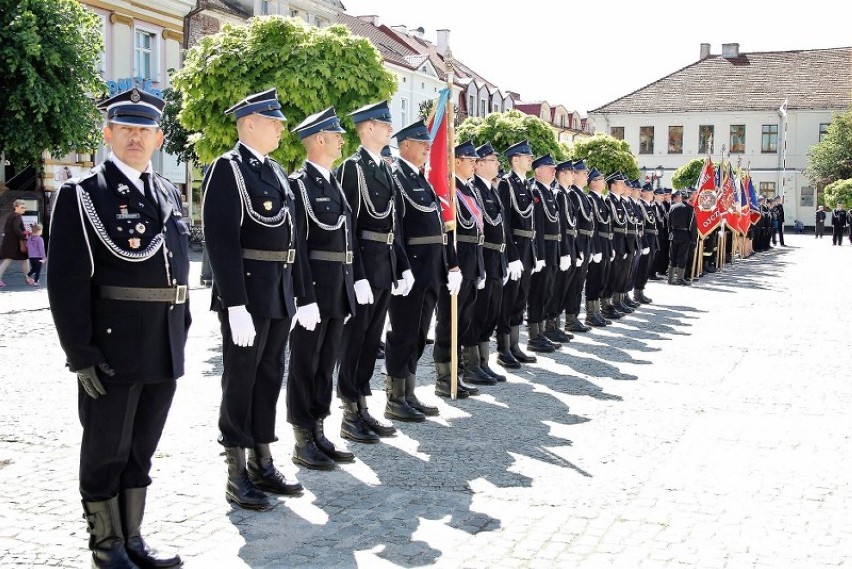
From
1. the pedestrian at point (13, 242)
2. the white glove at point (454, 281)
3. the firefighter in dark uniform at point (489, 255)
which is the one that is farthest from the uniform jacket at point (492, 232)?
the pedestrian at point (13, 242)

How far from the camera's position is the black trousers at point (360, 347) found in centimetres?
682

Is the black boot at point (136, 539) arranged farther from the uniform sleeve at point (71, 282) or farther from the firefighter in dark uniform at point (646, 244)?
the firefighter in dark uniform at point (646, 244)

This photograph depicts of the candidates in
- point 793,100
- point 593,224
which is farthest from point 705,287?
point 793,100

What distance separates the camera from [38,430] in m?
6.89

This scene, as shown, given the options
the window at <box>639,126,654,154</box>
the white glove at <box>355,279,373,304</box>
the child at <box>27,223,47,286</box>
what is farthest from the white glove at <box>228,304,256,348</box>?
the window at <box>639,126,654,154</box>

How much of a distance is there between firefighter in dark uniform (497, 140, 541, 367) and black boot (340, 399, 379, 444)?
3191 millimetres

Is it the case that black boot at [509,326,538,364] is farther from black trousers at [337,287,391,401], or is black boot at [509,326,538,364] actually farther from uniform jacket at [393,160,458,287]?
black trousers at [337,287,391,401]

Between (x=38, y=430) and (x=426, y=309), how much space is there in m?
2.91

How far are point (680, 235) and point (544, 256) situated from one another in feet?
35.7

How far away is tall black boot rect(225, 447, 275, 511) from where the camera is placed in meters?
5.17

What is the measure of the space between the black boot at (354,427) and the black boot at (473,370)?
7.49ft

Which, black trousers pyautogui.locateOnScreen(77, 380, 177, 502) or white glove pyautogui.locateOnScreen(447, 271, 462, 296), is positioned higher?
white glove pyautogui.locateOnScreen(447, 271, 462, 296)

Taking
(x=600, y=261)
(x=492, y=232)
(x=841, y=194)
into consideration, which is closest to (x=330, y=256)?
(x=492, y=232)

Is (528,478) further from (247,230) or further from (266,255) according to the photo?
(247,230)
